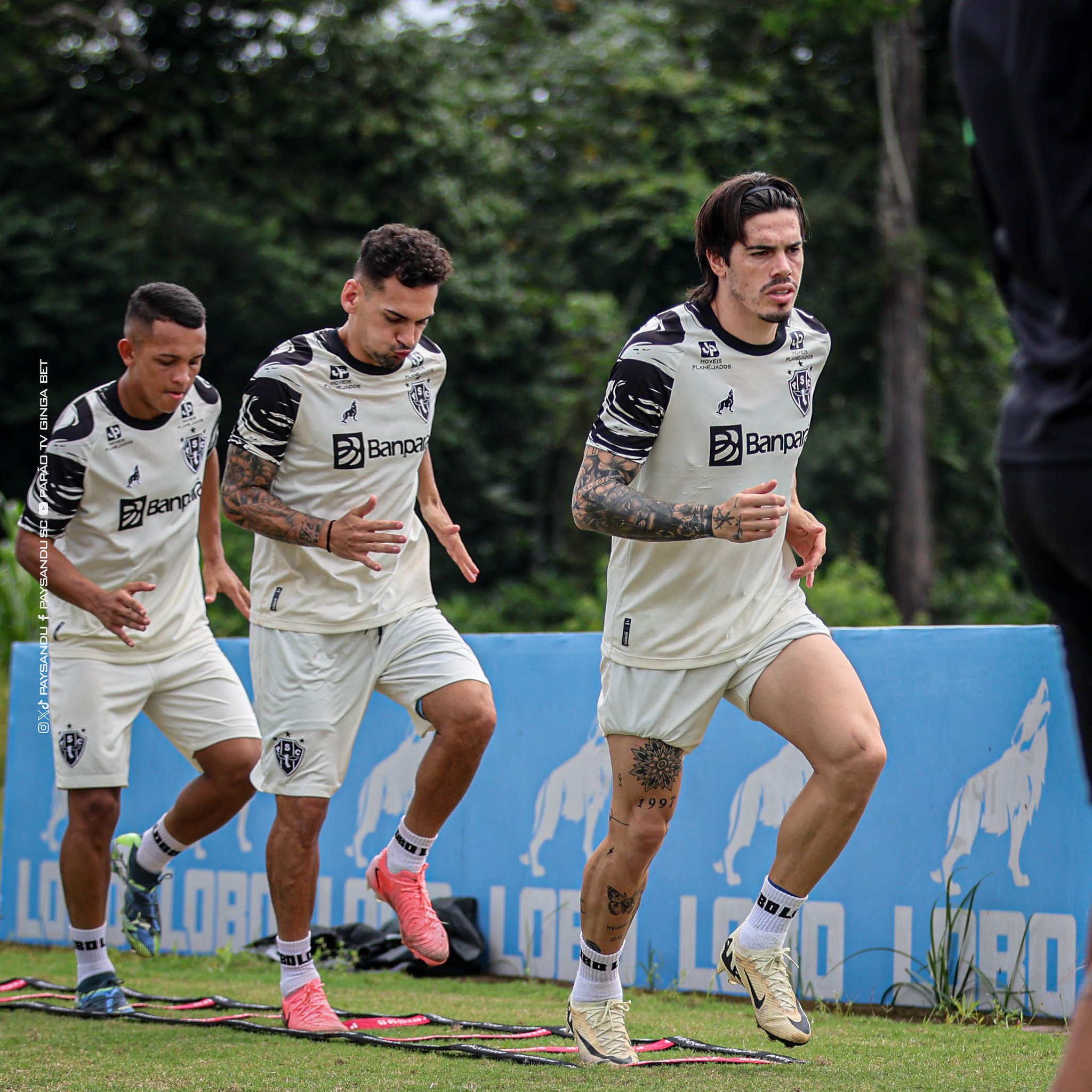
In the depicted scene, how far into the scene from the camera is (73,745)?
20.7ft

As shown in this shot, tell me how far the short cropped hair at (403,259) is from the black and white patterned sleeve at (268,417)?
52 cm

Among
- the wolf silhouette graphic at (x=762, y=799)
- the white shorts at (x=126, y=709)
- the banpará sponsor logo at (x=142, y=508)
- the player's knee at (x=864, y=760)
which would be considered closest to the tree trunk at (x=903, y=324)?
the wolf silhouette graphic at (x=762, y=799)

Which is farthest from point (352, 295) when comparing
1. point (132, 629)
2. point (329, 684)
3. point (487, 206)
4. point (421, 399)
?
point (487, 206)

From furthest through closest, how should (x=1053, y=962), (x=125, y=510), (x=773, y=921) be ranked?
(x=125, y=510)
(x=1053, y=962)
(x=773, y=921)

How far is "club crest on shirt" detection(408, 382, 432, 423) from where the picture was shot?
5.92m

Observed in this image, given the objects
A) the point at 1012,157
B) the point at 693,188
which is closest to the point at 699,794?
the point at 1012,157

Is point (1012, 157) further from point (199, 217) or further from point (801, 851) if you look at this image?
point (199, 217)

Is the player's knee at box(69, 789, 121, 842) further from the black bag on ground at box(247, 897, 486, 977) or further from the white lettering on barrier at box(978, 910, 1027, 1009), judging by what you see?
the white lettering on barrier at box(978, 910, 1027, 1009)

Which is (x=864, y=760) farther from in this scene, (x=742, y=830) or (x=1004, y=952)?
(x=742, y=830)

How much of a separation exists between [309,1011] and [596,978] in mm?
1319

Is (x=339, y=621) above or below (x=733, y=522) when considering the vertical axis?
below

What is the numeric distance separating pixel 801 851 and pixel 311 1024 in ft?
6.90

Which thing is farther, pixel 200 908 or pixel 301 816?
pixel 200 908

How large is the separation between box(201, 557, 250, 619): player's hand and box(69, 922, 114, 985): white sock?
1510 millimetres
